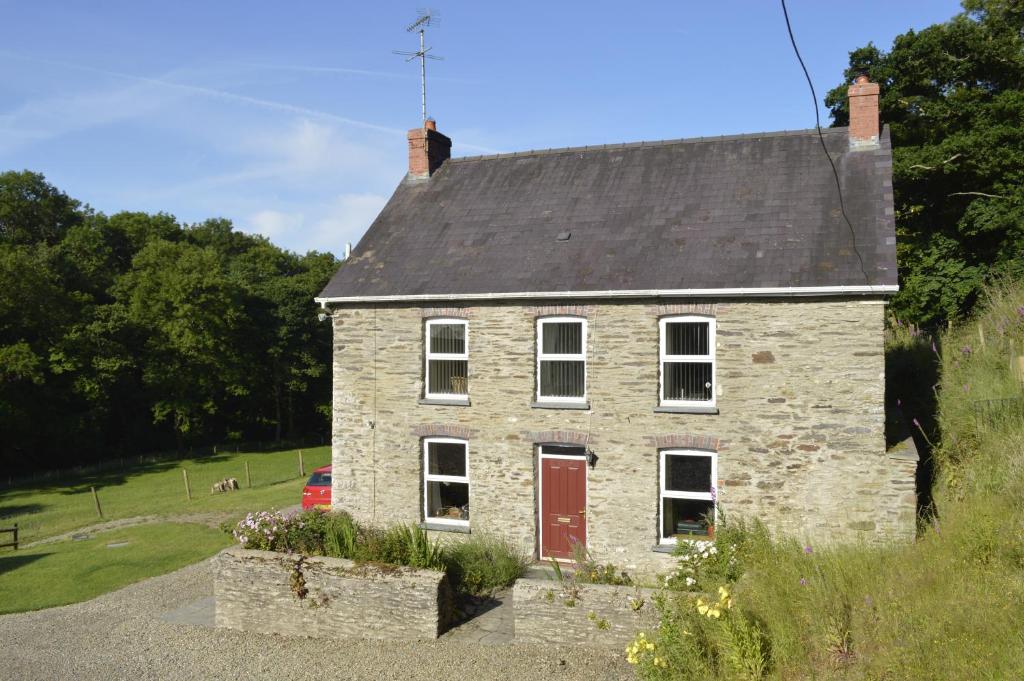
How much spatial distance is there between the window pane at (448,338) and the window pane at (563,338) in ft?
6.14

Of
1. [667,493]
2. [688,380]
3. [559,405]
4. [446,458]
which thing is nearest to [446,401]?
[446,458]

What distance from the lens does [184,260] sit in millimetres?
47438

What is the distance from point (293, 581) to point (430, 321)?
6.14 m

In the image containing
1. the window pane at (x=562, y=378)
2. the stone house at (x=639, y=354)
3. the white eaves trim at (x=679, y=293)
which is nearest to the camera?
the white eaves trim at (x=679, y=293)

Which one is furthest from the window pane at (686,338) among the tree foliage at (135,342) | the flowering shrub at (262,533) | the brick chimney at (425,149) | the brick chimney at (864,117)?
the tree foliage at (135,342)

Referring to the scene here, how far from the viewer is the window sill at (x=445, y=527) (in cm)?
1580

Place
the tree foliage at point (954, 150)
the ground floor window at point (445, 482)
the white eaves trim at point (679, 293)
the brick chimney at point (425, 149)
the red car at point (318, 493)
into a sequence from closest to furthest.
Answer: the white eaves trim at point (679, 293), the ground floor window at point (445, 482), the brick chimney at point (425, 149), the red car at point (318, 493), the tree foliage at point (954, 150)

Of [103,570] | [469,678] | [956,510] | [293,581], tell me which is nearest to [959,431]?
[956,510]

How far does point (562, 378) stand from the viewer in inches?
602

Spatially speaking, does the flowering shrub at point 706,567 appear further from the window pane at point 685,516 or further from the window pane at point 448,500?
the window pane at point 448,500

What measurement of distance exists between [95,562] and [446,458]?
1009 centimetres

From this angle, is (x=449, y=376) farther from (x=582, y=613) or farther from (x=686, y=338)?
(x=582, y=613)

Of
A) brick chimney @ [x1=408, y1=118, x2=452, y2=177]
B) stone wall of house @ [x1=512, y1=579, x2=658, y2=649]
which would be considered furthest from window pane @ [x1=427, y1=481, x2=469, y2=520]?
brick chimney @ [x1=408, y1=118, x2=452, y2=177]

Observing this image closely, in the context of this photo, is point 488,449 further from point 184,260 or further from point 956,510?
point 184,260
